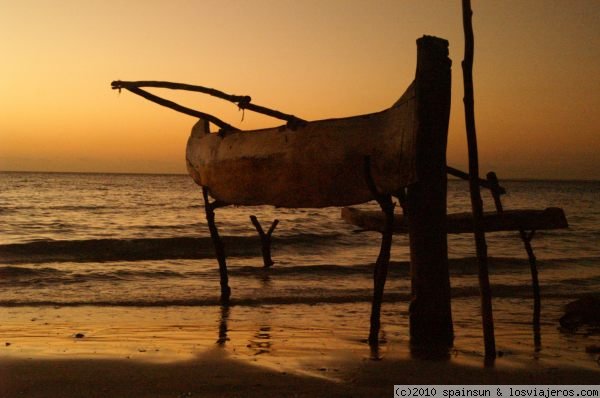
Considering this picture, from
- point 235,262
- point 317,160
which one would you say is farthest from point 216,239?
point 235,262

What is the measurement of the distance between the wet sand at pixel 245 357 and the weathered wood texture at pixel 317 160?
1.89 meters

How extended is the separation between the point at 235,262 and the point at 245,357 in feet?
47.6

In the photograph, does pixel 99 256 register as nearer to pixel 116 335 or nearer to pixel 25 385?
pixel 116 335

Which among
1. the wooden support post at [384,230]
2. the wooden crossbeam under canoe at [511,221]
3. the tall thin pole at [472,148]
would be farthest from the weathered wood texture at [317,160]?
the wooden crossbeam under canoe at [511,221]

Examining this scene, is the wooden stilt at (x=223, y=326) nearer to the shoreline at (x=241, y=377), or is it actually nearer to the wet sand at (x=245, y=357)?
the wet sand at (x=245, y=357)

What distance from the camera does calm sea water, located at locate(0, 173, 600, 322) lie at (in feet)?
47.9

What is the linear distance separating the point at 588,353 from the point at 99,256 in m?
19.6

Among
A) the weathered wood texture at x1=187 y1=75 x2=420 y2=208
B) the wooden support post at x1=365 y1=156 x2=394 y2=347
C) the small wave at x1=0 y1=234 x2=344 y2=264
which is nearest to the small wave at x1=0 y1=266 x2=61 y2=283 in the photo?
the small wave at x1=0 y1=234 x2=344 y2=264

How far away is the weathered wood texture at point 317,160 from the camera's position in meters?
7.49

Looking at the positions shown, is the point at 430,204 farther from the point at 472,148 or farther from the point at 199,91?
the point at 199,91

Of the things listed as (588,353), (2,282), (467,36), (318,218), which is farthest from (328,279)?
(318,218)

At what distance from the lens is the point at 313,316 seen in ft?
38.2

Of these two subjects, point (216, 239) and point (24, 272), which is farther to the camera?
point (24, 272)

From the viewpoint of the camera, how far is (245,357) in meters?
7.87
